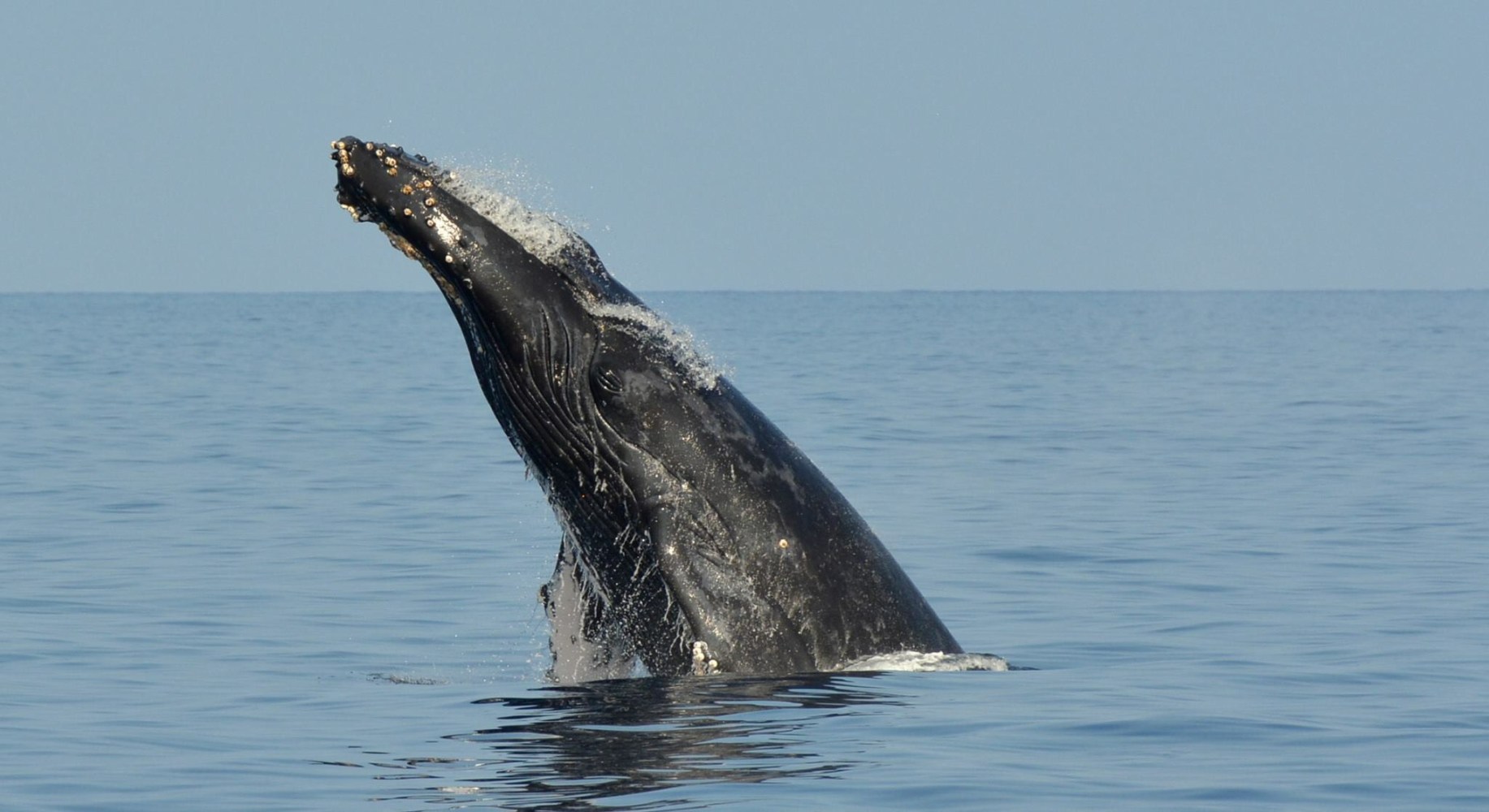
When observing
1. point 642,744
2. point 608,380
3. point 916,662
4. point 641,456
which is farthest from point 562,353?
point 916,662

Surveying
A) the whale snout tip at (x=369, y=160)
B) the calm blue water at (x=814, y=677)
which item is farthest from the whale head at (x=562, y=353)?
the calm blue water at (x=814, y=677)

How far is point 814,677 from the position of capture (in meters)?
9.44

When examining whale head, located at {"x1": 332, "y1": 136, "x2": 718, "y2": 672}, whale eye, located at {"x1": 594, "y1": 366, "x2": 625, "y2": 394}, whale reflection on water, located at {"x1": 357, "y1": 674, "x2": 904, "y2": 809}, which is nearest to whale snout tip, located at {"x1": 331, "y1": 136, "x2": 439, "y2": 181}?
whale head, located at {"x1": 332, "y1": 136, "x2": 718, "y2": 672}

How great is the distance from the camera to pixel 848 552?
9445 millimetres

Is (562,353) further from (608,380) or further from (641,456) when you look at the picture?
(641,456)

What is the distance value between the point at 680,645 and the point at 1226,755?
2342mm

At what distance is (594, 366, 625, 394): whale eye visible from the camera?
9.36 m

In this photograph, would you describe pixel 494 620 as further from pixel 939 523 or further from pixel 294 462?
pixel 294 462

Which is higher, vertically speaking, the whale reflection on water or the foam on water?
the foam on water

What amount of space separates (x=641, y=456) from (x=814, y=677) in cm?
119

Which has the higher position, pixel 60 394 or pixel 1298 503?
pixel 60 394

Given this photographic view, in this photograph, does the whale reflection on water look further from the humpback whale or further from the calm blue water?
the humpback whale

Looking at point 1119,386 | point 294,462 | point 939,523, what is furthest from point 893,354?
point 939,523

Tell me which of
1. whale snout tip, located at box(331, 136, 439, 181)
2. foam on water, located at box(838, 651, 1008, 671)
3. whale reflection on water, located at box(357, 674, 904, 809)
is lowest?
whale reflection on water, located at box(357, 674, 904, 809)
